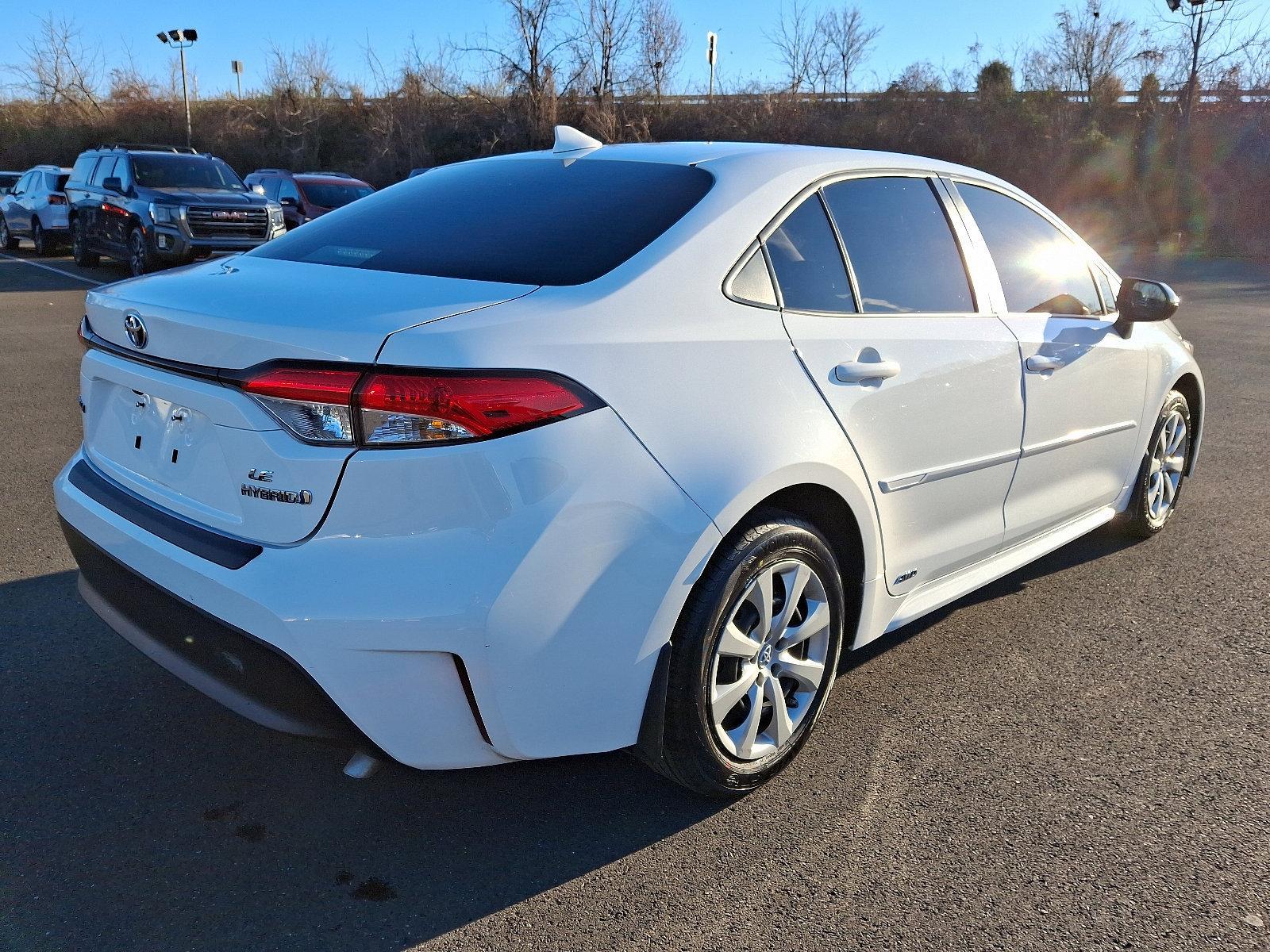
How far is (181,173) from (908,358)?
15.8 m

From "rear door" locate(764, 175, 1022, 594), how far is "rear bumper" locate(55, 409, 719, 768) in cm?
76

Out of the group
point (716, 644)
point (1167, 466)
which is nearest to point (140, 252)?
point (1167, 466)

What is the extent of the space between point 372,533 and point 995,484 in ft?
7.20

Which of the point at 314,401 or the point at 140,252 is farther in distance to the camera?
the point at 140,252

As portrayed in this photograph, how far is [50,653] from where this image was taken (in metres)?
3.50

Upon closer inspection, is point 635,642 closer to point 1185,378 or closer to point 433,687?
point 433,687

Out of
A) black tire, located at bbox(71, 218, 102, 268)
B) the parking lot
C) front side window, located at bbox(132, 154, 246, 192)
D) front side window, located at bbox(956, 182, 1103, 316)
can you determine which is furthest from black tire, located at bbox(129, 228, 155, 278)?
front side window, located at bbox(956, 182, 1103, 316)

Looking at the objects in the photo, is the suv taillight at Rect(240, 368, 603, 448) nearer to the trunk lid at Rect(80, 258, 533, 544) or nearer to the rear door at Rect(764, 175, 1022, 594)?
the trunk lid at Rect(80, 258, 533, 544)

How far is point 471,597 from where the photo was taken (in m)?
2.16

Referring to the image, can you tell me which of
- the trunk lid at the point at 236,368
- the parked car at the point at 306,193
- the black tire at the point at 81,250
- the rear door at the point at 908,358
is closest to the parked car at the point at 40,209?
the black tire at the point at 81,250

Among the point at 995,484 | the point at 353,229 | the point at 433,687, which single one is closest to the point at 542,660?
the point at 433,687

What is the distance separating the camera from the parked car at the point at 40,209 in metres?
20.3

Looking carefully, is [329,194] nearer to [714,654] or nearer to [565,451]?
[714,654]

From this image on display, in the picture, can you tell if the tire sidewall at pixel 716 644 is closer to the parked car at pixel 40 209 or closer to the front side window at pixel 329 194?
the front side window at pixel 329 194
